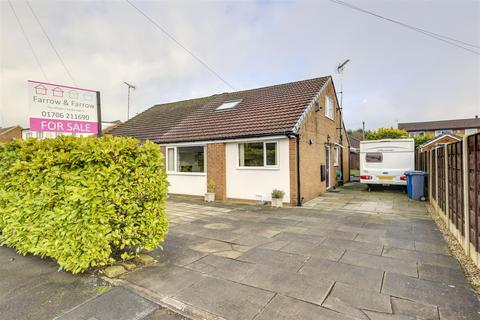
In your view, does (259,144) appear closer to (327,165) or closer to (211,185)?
(211,185)

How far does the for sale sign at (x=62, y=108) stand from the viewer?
496 cm

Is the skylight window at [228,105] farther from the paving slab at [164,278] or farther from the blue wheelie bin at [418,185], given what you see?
the paving slab at [164,278]

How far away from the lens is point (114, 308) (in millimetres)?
2914

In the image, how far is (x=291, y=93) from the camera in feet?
40.2

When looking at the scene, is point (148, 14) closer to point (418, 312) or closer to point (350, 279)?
point (350, 279)

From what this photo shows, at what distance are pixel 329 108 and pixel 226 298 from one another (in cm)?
1330

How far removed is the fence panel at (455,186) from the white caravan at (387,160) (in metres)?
7.31

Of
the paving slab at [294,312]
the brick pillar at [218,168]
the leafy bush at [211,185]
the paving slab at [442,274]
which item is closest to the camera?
the paving slab at [294,312]

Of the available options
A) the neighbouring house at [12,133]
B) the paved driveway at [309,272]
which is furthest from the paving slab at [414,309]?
the neighbouring house at [12,133]

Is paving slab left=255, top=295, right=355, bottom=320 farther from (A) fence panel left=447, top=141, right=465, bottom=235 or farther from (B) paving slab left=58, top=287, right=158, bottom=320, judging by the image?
(A) fence panel left=447, top=141, right=465, bottom=235

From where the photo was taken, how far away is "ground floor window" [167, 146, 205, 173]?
1171 centimetres

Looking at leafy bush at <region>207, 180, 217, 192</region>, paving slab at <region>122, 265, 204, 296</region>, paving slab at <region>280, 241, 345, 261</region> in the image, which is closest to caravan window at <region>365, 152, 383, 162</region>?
leafy bush at <region>207, 180, 217, 192</region>

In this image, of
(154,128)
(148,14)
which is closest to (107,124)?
(154,128)

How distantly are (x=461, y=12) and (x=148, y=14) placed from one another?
11.6 meters
